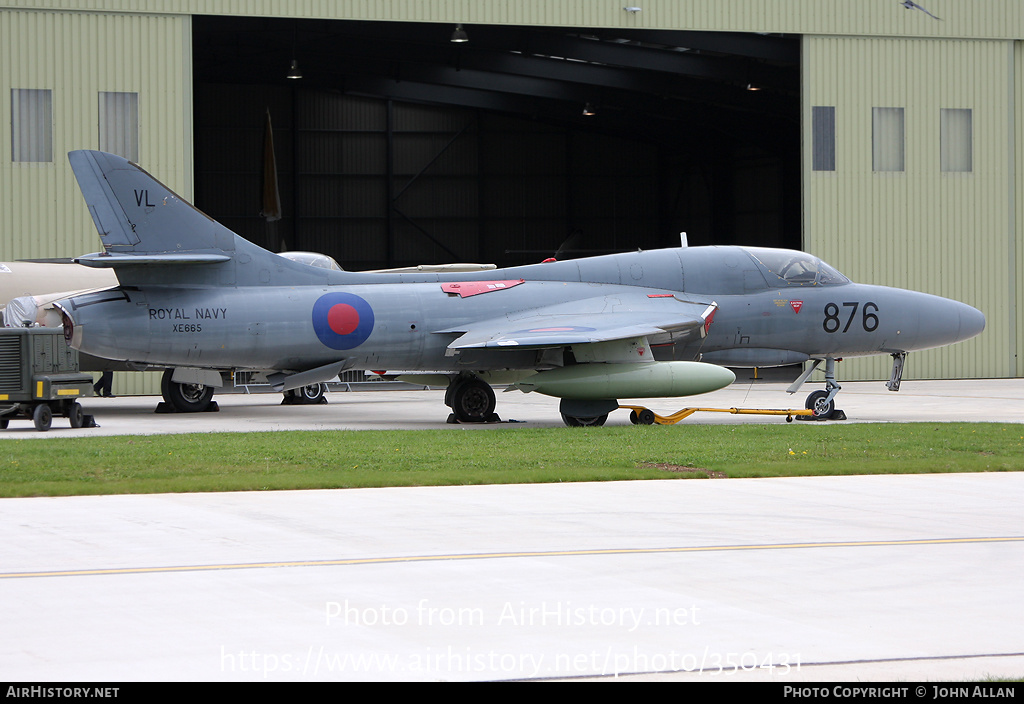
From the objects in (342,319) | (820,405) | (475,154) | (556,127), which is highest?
(556,127)

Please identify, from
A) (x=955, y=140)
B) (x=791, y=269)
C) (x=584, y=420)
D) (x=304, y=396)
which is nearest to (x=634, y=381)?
(x=584, y=420)

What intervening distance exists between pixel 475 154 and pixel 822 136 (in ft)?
76.4

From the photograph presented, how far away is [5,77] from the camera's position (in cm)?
2762

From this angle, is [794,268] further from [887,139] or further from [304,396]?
[887,139]

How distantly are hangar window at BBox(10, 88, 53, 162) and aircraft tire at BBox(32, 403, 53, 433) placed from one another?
38.8 feet

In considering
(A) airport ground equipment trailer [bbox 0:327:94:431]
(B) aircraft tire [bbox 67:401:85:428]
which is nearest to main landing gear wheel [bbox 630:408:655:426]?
(A) airport ground equipment trailer [bbox 0:327:94:431]

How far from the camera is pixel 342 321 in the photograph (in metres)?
18.3

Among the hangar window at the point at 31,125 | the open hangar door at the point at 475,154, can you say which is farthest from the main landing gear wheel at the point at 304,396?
the open hangar door at the point at 475,154

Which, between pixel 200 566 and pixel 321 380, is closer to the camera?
pixel 200 566

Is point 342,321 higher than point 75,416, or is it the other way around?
point 342,321

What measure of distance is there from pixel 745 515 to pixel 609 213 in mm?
46611

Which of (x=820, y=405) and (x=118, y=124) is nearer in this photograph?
(x=820, y=405)

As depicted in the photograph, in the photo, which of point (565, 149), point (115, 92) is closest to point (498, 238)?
point (565, 149)

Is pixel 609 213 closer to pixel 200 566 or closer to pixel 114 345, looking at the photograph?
pixel 114 345
